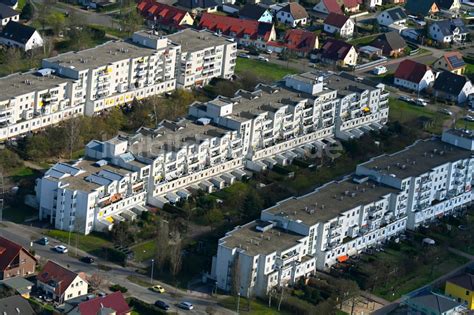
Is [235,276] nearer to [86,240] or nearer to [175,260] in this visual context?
[175,260]

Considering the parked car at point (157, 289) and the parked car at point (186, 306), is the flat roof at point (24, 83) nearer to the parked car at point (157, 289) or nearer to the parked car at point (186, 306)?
the parked car at point (157, 289)

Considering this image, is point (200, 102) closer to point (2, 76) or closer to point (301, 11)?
point (2, 76)

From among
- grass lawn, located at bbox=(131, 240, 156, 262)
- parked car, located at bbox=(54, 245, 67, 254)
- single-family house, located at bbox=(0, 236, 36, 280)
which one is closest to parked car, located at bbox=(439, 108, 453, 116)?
grass lawn, located at bbox=(131, 240, 156, 262)

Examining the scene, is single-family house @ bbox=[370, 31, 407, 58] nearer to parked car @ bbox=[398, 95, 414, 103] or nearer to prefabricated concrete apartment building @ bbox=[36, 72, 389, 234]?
A: parked car @ bbox=[398, 95, 414, 103]

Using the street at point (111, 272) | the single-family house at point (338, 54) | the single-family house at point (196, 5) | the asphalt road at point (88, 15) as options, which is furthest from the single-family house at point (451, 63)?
the street at point (111, 272)

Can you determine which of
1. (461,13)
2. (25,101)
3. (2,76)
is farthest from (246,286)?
(461,13)
